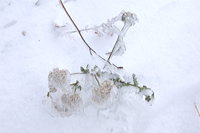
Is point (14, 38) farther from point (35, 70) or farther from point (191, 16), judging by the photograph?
point (191, 16)

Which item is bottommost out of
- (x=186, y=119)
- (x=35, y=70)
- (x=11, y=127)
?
(x=11, y=127)

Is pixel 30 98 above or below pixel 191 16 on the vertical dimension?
below

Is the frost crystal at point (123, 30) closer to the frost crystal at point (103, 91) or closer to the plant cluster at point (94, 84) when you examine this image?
the plant cluster at point (94, 84)

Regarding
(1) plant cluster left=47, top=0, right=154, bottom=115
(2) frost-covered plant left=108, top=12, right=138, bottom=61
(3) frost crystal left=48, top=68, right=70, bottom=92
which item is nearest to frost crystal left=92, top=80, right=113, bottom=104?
(1) plant cluster left=47, top=0, right=154, bottom=115

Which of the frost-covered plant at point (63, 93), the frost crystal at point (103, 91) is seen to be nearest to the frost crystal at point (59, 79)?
the frost-covered plant at point (63, 93)

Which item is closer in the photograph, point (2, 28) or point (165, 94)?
point (165, 94)

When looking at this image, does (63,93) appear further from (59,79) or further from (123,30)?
(123,30)

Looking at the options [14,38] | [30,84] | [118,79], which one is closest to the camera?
[118,79]

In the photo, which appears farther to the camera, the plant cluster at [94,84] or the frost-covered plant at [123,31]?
the frost-covered plant at [123,31]

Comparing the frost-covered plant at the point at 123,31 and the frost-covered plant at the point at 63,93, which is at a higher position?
the frost-covered plant at the point at 123,31

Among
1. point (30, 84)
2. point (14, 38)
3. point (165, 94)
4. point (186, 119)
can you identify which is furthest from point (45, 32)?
point (186, 119)
